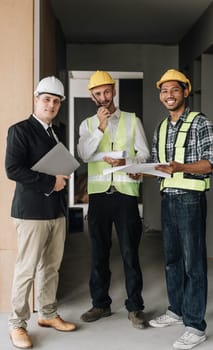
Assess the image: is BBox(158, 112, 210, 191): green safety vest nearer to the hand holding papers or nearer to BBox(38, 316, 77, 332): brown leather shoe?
the hand holding papers

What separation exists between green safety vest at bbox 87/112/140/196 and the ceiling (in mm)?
2369

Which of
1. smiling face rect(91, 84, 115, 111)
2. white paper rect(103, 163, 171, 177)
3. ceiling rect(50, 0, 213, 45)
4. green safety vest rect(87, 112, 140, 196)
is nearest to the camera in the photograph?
white paper rect(103, 163, 171, 177)

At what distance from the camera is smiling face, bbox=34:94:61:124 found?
9.47 ft

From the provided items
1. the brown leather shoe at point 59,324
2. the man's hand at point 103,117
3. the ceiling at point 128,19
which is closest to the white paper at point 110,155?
the man's hand at point 103,117

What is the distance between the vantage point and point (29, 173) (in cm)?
275

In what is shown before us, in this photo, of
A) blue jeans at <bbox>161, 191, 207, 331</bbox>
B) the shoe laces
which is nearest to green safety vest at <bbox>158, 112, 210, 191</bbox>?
blue jeans at <bbox>161, 191, 207, 331</bbox>

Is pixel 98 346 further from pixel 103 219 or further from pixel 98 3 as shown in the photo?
pixel 98 3

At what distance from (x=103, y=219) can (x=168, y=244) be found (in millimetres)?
480

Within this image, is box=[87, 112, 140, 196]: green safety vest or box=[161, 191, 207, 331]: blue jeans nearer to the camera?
box=[161, 191, 207, 331]: blue jeans

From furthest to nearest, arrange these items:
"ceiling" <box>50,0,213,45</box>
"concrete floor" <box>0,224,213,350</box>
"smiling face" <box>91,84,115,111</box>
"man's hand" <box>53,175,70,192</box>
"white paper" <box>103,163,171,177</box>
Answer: "ceiling" <box>50,0,213,45</box>
"smiling face" <box>91,84,115,111</box>
"concrete floor" <box>0,224,213,350</box>
"man's hand" <box>53,175,70,192</box>
"white paper" <box>103,163,171,177</box>

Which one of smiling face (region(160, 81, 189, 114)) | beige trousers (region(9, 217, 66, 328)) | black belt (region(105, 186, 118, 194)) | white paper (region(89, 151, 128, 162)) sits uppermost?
smiling face (region(160, 81, 189, 114))

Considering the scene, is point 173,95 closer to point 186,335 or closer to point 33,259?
point 33,259

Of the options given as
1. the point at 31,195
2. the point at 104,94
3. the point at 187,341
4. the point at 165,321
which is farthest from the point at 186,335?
the point at 104,94

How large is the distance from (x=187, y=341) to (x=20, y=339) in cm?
101
